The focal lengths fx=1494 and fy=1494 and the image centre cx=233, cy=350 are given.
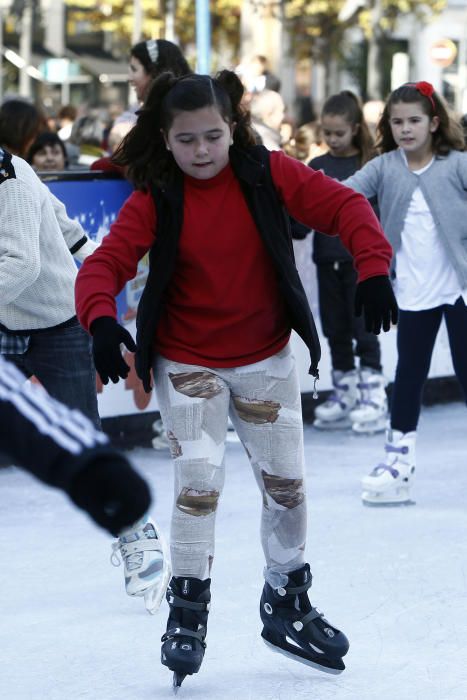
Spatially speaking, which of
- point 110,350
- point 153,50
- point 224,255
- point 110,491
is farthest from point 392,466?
point 110,491

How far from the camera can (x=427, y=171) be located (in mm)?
5957

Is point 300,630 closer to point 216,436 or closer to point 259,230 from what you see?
point 216,436

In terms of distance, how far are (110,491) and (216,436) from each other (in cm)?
189

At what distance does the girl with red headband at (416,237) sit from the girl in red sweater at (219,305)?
2.11m

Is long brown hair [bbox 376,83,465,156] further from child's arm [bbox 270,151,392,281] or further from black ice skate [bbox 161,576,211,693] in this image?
black ice skate [bbox 161,576,211,693]

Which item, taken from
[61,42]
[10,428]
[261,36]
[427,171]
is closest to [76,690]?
[10,428]

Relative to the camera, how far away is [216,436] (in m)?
3.89

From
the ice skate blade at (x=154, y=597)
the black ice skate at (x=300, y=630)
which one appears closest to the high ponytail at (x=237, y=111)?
the black ice skate at (x=300, y=630)

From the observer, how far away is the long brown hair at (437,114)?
582 centimetres

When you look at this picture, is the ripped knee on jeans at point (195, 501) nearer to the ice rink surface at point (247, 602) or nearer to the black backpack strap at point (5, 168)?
the ice rink surface at point (247, 602)

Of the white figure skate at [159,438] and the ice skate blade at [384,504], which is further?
the white figure skate at [159,438]

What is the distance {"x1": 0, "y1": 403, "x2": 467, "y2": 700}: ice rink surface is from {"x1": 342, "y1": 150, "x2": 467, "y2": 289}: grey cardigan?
1.10 metres

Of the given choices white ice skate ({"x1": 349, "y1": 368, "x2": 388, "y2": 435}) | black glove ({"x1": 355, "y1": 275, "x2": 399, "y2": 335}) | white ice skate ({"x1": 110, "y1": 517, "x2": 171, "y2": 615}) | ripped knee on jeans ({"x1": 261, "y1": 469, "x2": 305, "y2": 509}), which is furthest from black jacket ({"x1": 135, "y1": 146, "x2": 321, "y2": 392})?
white ice skate ({"x1": 349, "y1": 368, "x2": 388, "y2": 435})

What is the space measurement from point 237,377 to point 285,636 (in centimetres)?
71
